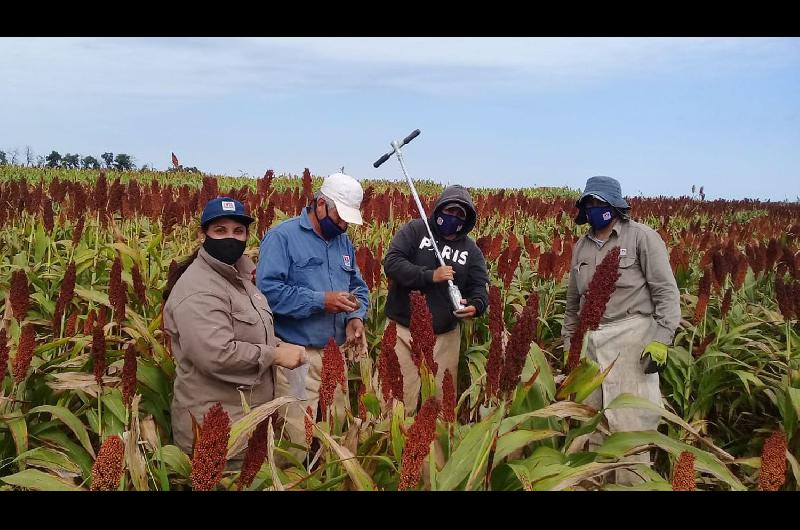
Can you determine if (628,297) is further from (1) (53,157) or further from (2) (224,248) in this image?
(1) (53,157)

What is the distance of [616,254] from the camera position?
2.21m

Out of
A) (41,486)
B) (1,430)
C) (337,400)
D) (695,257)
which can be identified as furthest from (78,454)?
(695,257)

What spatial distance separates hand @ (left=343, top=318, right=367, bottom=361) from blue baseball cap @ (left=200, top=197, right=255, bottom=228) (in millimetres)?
1197

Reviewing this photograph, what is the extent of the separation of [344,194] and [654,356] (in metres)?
2.16

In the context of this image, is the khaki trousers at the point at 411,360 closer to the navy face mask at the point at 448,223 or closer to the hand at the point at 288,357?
the navy face mask at the point at 448,223

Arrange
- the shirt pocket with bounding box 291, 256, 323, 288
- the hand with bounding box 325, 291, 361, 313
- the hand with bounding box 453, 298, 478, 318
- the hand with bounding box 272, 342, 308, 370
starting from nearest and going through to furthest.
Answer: the hand with bounding box 272, 342, 308, 370 < the hand with bounding box 325, 291, 361, 313 < the shirt pocket with bounding box 291, 256, 323, 288 < the hand with bounding box 453, 298, 478, 318

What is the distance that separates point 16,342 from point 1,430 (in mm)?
645

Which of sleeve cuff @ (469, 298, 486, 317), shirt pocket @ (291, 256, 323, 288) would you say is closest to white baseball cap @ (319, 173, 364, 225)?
→ shirt pocket @ (291, 256, 323, 288)

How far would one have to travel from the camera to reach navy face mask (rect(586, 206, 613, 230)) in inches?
157

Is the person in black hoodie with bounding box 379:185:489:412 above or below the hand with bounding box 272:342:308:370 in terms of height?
above

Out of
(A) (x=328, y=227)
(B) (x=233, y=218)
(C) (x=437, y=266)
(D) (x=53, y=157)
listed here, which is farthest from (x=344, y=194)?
(D) (x=53, y=157)

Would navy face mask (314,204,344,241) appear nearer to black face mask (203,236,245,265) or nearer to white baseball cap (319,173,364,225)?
white baseball cap (319,173,364,225)

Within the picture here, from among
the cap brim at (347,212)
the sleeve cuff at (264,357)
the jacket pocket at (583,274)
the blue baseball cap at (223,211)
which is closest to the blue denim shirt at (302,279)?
the cap brim at (347,212)

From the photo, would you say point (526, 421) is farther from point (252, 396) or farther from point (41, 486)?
point (41, 486)
